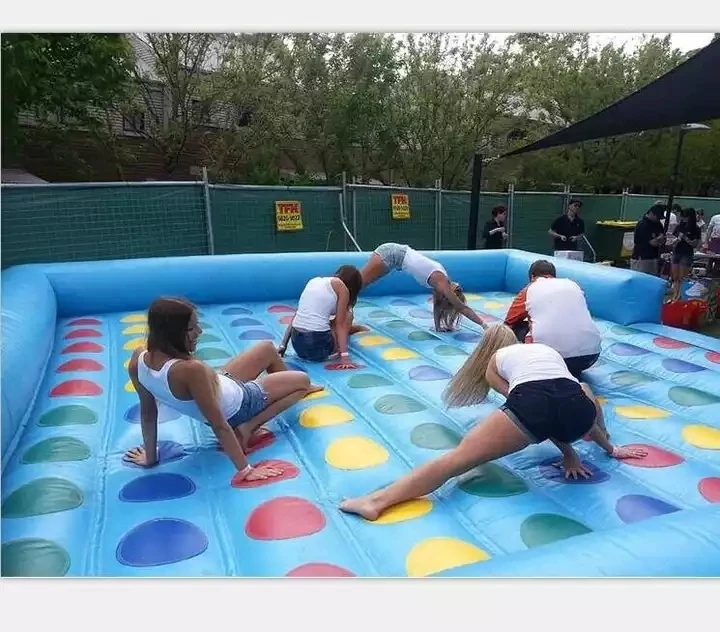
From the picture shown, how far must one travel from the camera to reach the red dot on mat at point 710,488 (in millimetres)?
2241

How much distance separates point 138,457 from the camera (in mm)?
2471

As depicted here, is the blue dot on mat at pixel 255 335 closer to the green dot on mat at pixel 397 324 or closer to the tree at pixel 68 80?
the green dot on mat at pixel 397 324

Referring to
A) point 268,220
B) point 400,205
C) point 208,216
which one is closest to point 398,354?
point 208,216

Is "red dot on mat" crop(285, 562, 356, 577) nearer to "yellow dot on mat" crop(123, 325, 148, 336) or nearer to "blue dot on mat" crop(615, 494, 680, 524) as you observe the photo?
"blue dot on mat" crop(615, 494, 680, 524)

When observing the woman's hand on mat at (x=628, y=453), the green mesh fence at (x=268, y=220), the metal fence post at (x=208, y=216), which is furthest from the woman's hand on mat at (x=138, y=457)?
the green mesh fence at (x=268, y=220)

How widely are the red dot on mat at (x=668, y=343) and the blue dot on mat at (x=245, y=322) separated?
274cm

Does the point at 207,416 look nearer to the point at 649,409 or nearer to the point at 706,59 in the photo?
the point at 649,409

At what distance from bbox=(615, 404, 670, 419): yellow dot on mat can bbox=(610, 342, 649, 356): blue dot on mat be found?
892 millimetres

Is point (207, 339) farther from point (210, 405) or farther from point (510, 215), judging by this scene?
point (510, 215)

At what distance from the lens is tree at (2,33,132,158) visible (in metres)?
5.30

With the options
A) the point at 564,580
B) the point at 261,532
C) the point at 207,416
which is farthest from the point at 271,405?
the point at 564,580

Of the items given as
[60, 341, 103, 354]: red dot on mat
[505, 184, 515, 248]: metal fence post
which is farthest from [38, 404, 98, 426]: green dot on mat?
[505, 184, 515, 248]: metal fence post

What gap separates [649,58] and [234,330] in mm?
13111

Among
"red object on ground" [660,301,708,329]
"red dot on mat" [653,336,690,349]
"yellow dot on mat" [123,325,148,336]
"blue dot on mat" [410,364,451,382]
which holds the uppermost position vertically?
"blue dot on mat" [410,364,451,382]
